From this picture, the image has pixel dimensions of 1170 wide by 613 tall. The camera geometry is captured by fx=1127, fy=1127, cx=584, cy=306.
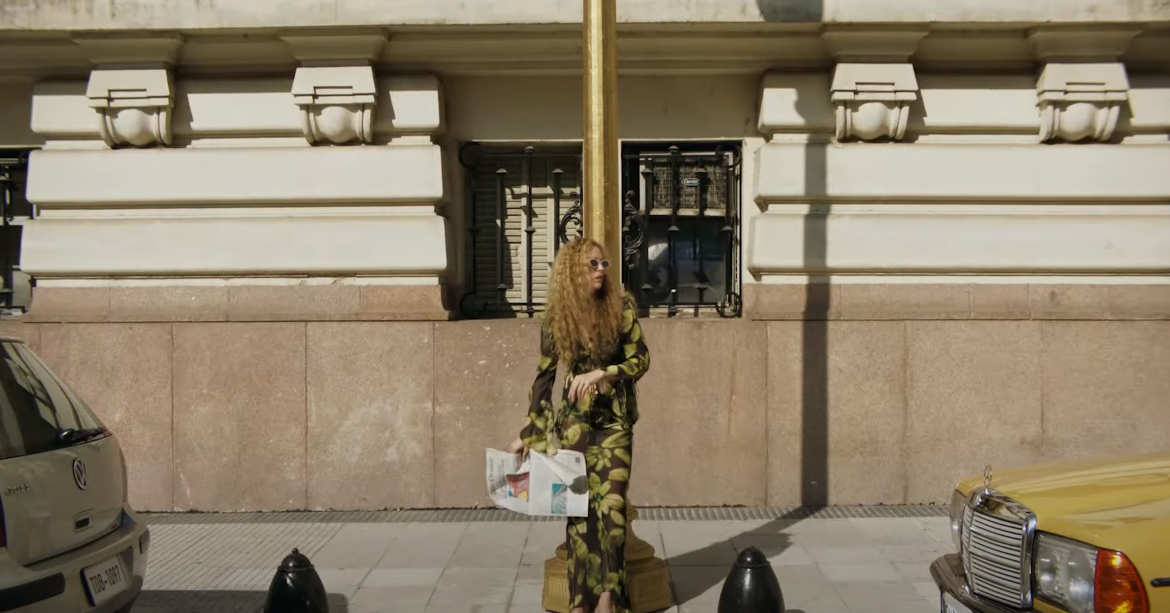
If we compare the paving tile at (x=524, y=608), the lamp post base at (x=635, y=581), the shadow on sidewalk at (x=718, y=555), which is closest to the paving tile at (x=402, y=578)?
the paving tile at (x=524, y=608)

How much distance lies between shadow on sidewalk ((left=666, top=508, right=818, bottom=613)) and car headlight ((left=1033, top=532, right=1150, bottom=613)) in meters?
2.18

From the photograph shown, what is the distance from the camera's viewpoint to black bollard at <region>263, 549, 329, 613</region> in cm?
494

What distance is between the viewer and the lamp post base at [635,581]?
5.88 m

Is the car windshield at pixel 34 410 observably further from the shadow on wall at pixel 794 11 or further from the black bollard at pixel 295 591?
the shadow on wall at pixel 794 11

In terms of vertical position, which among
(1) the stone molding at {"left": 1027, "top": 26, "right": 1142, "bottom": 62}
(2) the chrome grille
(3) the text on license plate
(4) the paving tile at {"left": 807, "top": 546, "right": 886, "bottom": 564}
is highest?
(1) the stone molding at {"left": 1027, "top": 26, "right": 1142, "bottom": 62}

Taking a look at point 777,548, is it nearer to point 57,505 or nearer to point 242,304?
point 242,304

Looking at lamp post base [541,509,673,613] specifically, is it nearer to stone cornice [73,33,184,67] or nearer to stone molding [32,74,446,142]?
stone molding [32,74,446,142]

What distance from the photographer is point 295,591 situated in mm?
4957

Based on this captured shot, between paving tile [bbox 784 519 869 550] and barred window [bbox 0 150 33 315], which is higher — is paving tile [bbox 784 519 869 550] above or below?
below

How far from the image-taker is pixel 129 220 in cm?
843

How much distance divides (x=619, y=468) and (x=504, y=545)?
2.33 m

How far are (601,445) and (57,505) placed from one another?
2371mm

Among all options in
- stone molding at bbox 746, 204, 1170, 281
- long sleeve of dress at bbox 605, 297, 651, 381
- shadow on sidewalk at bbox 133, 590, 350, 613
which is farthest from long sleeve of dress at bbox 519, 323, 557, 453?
stone molding at bbox 746, 204, 1170, 281

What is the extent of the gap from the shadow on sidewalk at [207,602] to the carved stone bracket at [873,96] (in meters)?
4.88
